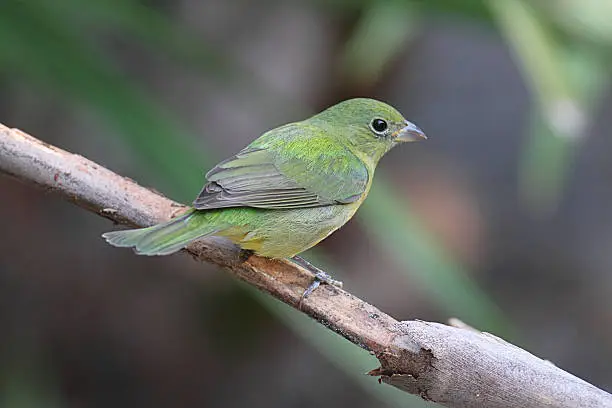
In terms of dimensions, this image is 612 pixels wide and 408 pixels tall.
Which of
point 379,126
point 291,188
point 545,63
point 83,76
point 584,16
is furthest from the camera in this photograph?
point 584,16

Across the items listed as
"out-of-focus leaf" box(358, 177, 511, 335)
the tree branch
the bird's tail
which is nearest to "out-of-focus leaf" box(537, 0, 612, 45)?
"out-of-focus leaf" box(358, 177, 511, 335)

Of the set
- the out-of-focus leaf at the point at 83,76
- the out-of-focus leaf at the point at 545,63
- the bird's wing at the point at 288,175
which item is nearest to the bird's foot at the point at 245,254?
the bird's wing at the point at 288,175

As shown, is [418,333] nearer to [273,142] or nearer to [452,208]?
[273,142]

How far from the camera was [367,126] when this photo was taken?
11.0ft

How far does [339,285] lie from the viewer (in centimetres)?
263

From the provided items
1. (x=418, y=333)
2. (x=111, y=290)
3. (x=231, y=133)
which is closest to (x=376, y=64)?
(x=231, y=133)

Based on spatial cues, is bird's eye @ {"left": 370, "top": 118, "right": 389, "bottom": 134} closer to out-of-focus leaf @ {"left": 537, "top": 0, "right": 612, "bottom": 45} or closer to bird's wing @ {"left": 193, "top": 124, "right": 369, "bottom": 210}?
bird's wing @ {"left": 193, "top": 124, "right": 369, "bottom": 210}

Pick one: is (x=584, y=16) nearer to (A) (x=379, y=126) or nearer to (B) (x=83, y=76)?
(A) (x=379, y=126)

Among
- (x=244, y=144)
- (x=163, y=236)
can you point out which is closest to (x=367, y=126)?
(x=163, y=236)

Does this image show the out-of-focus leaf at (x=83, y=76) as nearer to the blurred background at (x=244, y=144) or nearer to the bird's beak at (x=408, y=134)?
the blurred background at (x=244, y=144)

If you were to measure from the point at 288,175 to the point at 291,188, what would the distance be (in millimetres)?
61

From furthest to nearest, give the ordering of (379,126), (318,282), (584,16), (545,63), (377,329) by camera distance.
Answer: (584,16) < (379,126) < (545,63) < (318,282) < (377,329)

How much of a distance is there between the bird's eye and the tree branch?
830 millimetres

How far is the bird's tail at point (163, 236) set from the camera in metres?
2.29
